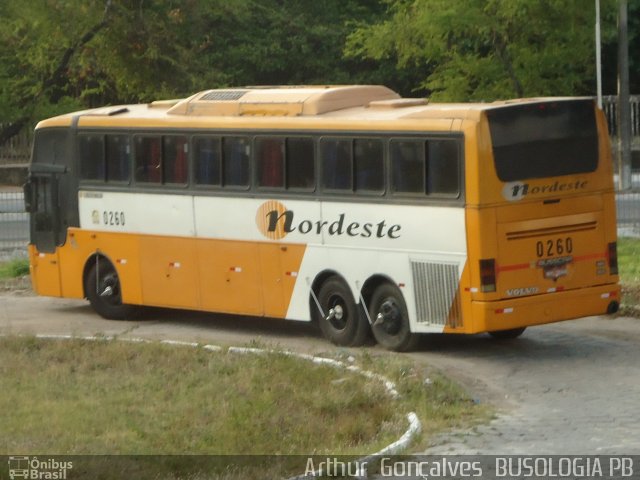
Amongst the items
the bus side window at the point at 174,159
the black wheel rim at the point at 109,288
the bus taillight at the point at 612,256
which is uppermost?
the bus side window at the point at 174,159

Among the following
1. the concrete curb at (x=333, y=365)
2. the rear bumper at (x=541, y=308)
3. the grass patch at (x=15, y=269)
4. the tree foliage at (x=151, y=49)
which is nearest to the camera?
the concrete curb at (x=333, y=365)

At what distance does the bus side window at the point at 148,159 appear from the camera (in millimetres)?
20453

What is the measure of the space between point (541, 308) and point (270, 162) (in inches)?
160

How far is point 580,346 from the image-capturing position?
58.2 ft

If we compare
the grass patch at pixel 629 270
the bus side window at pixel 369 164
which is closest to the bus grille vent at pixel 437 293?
the bus side window at pixel 369 164

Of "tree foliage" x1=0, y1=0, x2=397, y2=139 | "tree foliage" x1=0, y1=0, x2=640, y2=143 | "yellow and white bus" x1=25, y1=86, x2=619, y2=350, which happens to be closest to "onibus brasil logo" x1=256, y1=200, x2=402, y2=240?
"yellow and white bus" x1=25, y1=86, x2=619, y2=350

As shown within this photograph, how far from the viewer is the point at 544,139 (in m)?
17.0

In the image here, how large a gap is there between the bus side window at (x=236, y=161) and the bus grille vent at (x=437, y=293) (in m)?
3.05

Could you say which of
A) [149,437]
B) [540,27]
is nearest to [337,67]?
[540,27]

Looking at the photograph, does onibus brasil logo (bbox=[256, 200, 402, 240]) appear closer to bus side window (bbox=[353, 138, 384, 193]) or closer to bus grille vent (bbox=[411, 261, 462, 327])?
bus side window (bbox=[353, 138, 384, 193])

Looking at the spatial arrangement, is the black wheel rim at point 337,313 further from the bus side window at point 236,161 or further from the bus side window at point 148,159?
the bus side window at point 148,159

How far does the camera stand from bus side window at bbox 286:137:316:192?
1855 centimetres

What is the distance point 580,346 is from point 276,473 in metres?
7.17

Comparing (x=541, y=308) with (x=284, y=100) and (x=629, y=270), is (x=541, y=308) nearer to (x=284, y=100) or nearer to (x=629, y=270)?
(x=284, y=100)
